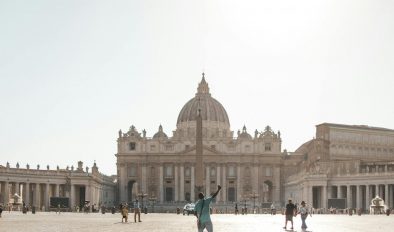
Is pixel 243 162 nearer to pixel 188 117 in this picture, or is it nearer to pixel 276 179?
pixel 276 179

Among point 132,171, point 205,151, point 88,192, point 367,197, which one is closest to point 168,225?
point 367,197

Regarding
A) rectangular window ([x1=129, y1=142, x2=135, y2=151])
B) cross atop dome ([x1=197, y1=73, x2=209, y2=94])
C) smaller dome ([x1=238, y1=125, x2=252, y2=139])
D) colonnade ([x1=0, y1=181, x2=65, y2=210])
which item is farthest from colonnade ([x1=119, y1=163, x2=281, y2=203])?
colonnade ([x1=0, y1=181, x2=65, y2=210])

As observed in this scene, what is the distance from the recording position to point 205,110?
7308 inches

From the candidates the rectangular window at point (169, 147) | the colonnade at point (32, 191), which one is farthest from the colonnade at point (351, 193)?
the colonnade at point (32, 191)

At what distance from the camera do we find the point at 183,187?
168500 mm

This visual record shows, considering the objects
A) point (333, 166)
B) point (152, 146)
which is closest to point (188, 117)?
point (152, 146)

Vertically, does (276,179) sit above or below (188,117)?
below

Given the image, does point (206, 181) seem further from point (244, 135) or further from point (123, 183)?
point (123, 183)

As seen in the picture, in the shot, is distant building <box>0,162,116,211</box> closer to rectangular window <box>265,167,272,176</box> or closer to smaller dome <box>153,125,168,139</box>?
smaller dome <box>153,125,168,139</box>

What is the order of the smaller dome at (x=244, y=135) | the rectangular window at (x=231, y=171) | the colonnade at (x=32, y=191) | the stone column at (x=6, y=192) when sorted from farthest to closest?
the smaller dome at (x=244, y=135)
the rectangular window at (x=231, y=171)
the colonnade at (x=32, y=191)
the stone column at (x=6, y=192)

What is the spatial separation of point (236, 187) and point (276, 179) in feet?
26.3

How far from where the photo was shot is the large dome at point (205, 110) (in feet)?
606

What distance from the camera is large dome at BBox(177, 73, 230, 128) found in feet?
606

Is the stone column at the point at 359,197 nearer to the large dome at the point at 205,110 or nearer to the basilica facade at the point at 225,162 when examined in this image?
the basilica facade at the point at 225,162
